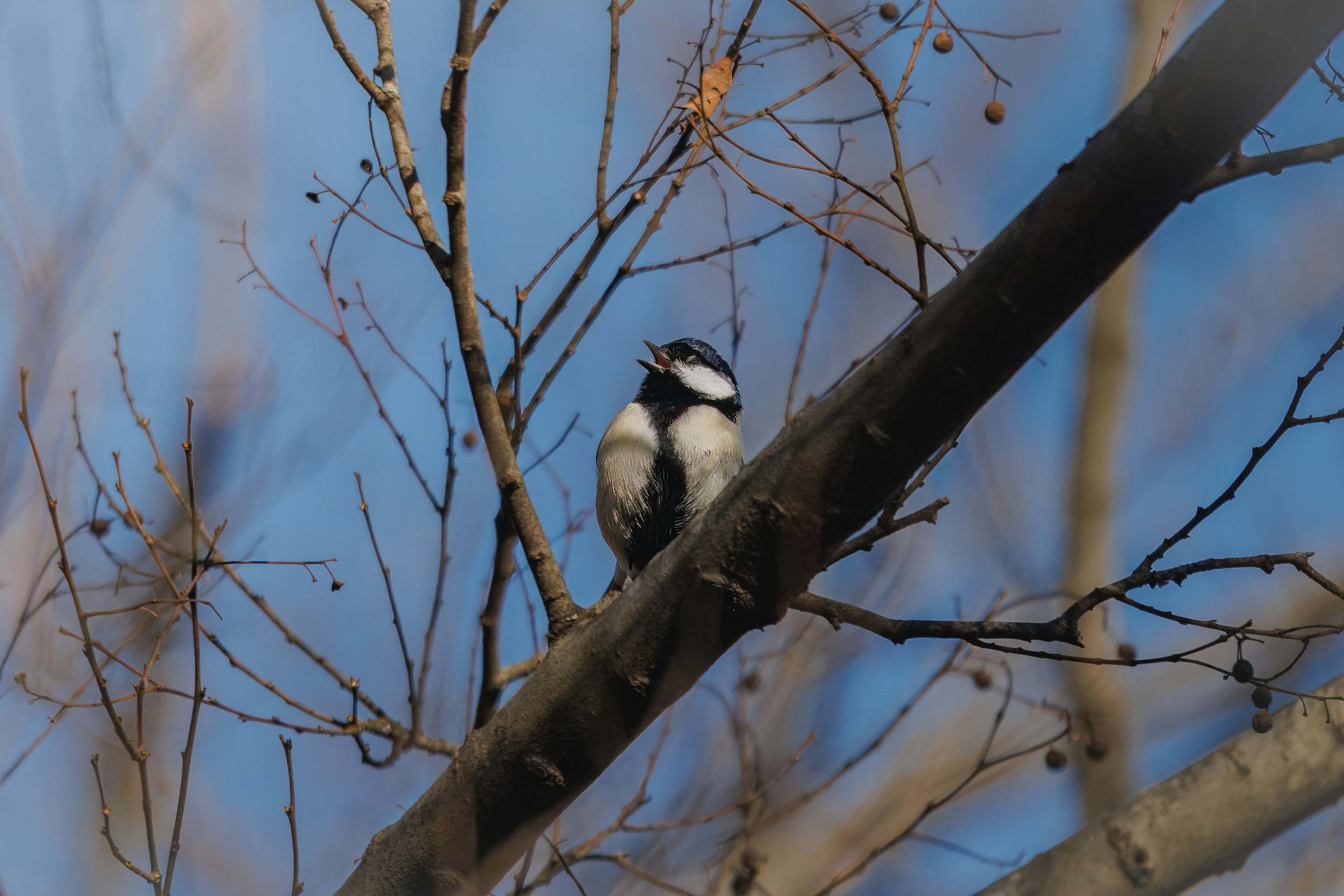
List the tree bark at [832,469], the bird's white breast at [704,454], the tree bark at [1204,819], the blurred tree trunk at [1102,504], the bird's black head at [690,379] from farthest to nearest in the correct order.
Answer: the bird's black head at [690,379] < the bird's white breast at [704,454] < the blurred tree trunk at [1102,504] < the tree bark at [1204,819] < the tree bark at [832,469]

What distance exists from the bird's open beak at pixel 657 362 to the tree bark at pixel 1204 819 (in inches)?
90.7

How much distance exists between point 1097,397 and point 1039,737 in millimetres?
1379

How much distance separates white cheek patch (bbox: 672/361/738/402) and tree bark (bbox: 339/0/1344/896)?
1.95m

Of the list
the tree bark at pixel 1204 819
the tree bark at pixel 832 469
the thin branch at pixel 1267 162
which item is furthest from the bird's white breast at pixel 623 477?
the thin branch at pixel 1267 162

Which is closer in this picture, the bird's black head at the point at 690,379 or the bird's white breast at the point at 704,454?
the bird's white breast at the point at 704,454

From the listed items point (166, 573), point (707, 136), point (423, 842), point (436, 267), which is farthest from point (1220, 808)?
point (166, 573)

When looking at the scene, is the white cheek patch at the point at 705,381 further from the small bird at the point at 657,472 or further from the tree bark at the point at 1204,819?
the tree bark at the point at 1204,819

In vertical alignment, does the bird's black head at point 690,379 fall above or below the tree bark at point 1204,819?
above

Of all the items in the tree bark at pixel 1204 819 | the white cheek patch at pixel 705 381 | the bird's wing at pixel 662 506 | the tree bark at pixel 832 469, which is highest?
the white cheek patch at pixel 705 381

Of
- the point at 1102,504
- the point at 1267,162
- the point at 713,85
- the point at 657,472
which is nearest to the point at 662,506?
the point at 657,472

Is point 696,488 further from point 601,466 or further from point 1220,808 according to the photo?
point 1220,808

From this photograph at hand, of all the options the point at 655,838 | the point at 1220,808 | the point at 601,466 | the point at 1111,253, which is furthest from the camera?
the point at 601,466

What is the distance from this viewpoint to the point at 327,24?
275cm

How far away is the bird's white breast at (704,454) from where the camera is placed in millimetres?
3479
